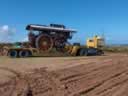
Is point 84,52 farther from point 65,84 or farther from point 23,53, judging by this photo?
point 65,84

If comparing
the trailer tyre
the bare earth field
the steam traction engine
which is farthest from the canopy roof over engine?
the bare earth field

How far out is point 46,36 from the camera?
113 ft

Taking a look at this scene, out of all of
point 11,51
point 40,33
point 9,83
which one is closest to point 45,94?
point 9,83

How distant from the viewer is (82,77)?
1592cm

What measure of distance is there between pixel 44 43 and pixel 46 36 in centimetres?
83

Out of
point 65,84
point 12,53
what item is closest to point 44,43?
point 12,53

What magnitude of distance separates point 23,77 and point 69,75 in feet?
8.01

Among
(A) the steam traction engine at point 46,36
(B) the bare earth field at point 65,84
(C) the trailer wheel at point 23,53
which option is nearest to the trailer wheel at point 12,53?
(C) the trailer wheel at point 23,53

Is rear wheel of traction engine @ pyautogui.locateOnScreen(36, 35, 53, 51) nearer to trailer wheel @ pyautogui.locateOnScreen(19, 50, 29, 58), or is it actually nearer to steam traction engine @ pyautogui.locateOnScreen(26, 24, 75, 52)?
steam traction engine @ pyautogui.locateOnScreen(26, 24, 75, 52)

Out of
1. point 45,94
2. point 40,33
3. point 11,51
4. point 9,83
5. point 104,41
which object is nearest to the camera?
point 45,94

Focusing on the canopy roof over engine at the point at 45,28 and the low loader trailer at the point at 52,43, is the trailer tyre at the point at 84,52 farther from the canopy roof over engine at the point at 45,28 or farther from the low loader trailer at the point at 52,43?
the canopy roof over engine at the point at 45,28

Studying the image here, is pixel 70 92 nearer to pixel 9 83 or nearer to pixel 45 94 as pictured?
pixel 45 94

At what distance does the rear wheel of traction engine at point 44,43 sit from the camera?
34.5 meters

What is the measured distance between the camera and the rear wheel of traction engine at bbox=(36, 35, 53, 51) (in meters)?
34.5
